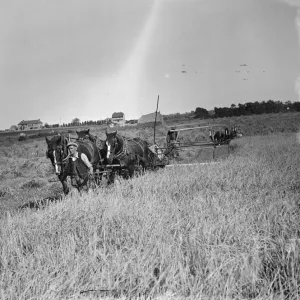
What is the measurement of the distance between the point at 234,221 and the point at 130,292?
195 cm

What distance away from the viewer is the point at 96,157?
10742 mm

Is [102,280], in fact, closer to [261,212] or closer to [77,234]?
[77,234]

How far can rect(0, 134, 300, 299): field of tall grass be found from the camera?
2939 millimetres

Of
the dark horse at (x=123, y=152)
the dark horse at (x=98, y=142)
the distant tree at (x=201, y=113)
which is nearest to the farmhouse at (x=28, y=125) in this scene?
the distant tree at (x=201, y=113)

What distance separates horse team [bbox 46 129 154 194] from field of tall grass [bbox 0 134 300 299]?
11.6 ft

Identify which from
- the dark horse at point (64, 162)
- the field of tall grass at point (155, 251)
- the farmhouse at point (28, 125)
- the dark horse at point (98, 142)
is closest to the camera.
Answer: the field of tall grass at point (155, 251)

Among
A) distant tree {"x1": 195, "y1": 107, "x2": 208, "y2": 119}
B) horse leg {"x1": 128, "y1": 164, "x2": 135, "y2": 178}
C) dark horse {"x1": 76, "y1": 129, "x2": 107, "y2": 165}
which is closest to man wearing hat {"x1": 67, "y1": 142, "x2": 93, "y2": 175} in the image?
dark horse {"x1": 76, "y1": 129, "x2": 107, "y2": 165}

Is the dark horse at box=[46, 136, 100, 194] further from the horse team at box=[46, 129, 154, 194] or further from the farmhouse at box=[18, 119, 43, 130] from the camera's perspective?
the farmhouse at box=[18, 119, 43, 130]

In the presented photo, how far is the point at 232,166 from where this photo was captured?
9.59 meters

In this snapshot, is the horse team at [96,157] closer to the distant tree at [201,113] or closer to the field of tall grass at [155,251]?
the field of tall grass at [155,251]

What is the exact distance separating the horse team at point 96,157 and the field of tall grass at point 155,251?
3.54m

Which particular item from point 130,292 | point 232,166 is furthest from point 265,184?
point 130,292

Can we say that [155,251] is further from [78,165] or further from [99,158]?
[99,158]

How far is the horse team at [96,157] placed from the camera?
9.20 metres
